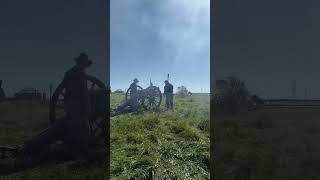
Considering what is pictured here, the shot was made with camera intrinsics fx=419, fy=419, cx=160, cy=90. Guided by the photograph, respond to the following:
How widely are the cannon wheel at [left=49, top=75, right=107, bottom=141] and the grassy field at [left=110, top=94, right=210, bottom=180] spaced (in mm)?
436

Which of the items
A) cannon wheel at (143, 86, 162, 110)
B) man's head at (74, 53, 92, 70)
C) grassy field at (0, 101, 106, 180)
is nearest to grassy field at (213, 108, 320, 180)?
grassy field at (0, 101, 106, 180)

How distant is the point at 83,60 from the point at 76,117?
703mm

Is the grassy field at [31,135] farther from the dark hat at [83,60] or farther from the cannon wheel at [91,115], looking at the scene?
the dark hat at [83,60]

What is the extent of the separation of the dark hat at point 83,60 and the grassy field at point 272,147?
1933 millimetres

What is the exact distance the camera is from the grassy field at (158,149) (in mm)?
4707

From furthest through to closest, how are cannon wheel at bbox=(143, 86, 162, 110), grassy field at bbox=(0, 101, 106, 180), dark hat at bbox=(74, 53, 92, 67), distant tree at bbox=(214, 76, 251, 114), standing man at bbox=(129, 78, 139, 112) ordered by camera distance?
cannon wheel at bbox=(143, 86, 162, 110), standing man at bbox=(129, 78, 139, 112), distant tree at bbox=(214, 76, 251, 114), dark hat at bbox=(74, 53, 92, 67), grassy field at bbox=(0, 101, 106, 180)

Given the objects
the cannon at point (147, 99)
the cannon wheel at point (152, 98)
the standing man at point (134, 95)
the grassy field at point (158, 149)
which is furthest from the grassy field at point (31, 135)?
the cannon wheel at point (152, 98)

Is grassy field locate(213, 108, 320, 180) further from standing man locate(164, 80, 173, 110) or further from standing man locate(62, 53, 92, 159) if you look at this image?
standing man locate(164, 80, 173, 110)

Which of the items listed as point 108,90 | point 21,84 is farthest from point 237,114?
point 21,84

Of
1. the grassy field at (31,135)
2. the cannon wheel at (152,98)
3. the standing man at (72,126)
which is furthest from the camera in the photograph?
the cannon wheel at (152,98)

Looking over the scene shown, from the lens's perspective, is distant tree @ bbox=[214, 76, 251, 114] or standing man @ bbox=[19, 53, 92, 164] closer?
standing man @ bbox=[19, 53, 92, 164]

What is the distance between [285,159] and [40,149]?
2.97 metres

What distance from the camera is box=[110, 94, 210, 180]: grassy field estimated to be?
471 centimetres

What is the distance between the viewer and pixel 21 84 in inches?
190
